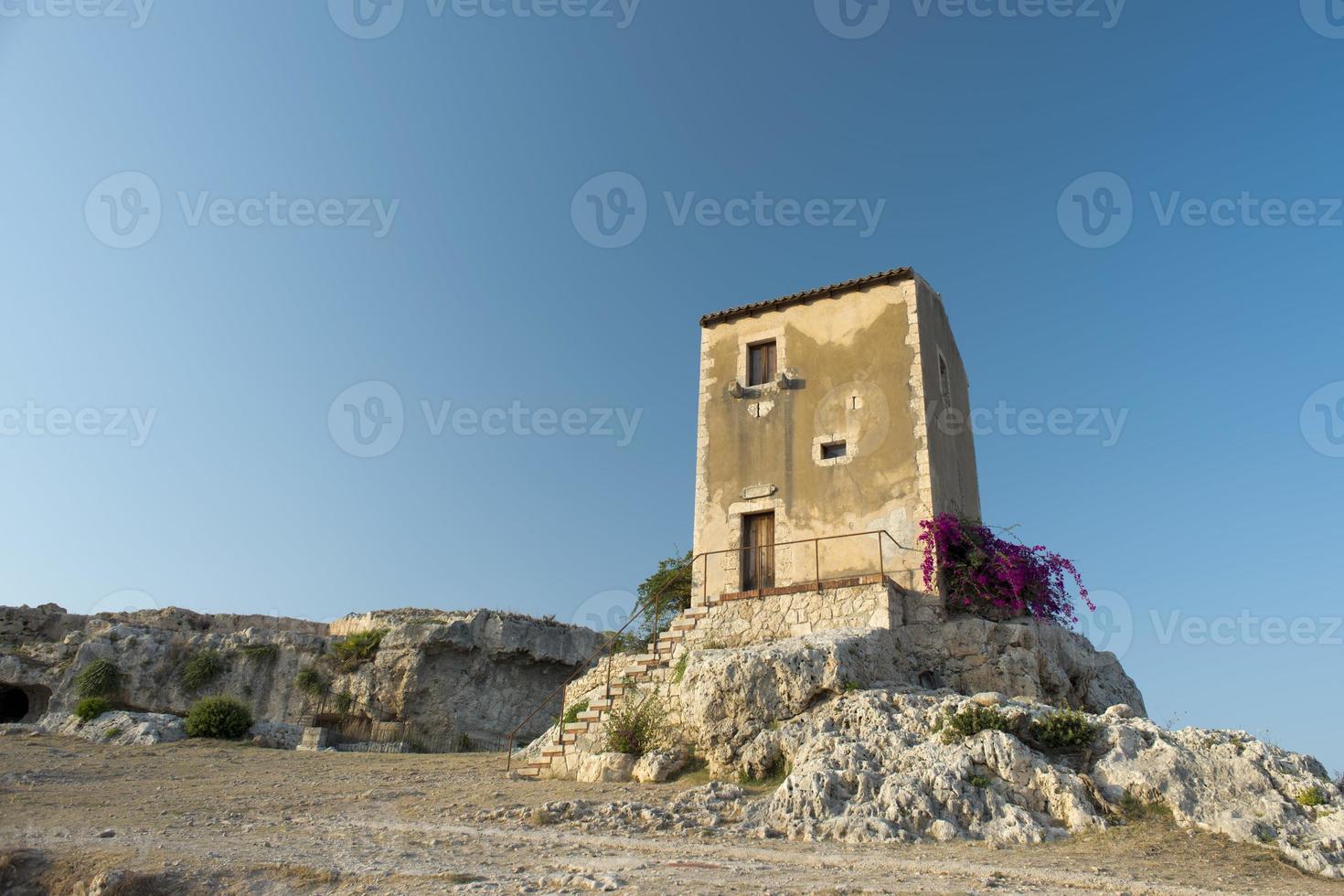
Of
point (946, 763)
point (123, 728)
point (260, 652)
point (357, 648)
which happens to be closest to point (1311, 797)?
point (946, 763)

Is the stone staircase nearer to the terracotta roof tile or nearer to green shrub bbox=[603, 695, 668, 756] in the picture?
green shrub bbox=[603, 695, 668, 756]

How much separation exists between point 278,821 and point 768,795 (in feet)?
17.2

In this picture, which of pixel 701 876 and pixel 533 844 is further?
pixel 533 844

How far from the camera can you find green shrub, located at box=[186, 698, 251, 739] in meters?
15.5

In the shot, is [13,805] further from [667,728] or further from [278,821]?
[667,728]

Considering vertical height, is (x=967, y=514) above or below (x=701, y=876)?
above

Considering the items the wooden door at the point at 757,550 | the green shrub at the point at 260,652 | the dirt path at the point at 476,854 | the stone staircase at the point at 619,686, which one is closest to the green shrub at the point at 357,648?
the green shrub at the point at 260,652

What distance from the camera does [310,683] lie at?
21.4 m

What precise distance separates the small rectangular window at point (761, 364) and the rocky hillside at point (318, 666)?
10.9 metres

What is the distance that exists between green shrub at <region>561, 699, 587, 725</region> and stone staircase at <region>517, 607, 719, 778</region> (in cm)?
9

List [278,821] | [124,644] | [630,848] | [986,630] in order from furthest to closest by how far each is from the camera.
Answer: [124,644] → [986,630] → [278,821] → [630,848]

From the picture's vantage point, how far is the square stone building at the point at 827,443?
14008mm

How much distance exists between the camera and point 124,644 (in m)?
20.1

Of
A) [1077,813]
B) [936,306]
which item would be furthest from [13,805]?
[936,306]
